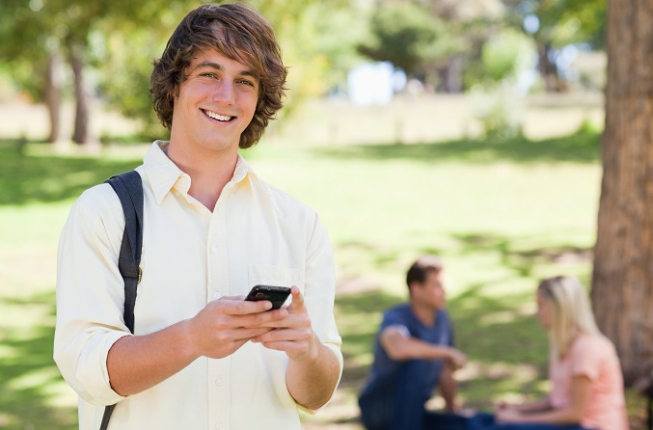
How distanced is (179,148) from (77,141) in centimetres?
2623

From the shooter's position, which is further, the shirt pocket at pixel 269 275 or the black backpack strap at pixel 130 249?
the shirt pocket at pixel 269 275

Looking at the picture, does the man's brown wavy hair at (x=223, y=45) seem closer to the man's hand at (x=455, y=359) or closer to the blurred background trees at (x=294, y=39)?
the blurred background trees at (x=294, y=39)

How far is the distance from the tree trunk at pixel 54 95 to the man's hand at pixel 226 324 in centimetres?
2689

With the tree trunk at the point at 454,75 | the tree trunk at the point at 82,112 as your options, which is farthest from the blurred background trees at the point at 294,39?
the tree trunk at the point at 454,75

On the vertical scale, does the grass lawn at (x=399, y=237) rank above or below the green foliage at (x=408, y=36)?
below

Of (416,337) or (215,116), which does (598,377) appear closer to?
(416,337)

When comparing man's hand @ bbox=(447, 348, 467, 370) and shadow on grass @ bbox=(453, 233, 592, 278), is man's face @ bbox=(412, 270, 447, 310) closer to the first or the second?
man's hand @ bbox=(447, 348, 467, 370)

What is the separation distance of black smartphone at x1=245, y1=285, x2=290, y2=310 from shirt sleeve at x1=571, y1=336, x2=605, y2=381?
357cm

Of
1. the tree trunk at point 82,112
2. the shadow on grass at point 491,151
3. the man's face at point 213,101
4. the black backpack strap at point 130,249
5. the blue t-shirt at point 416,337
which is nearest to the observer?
the black backpack strap at point 130,249

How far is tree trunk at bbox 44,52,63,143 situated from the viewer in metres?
27.5

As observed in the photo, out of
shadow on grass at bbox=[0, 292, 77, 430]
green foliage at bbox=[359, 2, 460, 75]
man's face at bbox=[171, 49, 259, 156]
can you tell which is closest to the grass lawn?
shadow on grass at bbox=[0, 292, 77, 430]

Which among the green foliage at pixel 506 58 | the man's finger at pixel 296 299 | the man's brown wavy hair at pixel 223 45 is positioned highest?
the green foliage at pixel 506 58

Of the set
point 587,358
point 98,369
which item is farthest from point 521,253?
point 98,369

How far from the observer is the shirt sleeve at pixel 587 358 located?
16.5 feet
